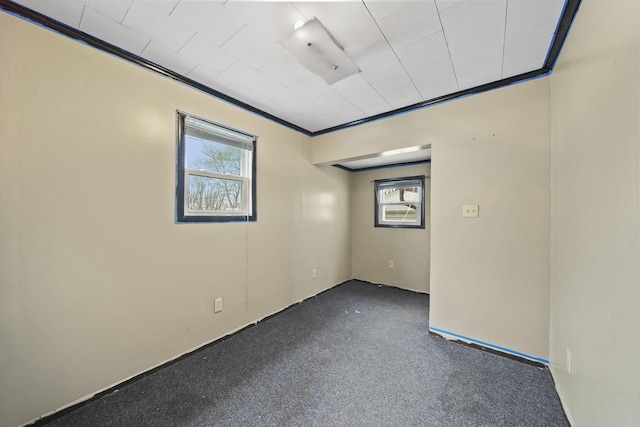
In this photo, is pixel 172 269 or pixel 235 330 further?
pixel 235 330

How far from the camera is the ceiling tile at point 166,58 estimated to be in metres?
1.64

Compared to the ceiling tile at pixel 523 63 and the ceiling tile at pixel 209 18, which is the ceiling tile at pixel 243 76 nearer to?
the ceiling tile at pixel 209 18

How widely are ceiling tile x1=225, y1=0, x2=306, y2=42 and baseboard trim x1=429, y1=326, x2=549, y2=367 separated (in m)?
2.80

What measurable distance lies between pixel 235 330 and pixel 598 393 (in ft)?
8.15

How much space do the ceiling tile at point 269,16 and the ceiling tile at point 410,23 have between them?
1.71ft

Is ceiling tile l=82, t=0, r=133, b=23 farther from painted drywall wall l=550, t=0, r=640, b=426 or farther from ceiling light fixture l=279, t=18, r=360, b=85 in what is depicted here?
painted drywall wall l=550, t=0, r=640, b=426

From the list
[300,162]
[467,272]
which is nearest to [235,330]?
[300,162]

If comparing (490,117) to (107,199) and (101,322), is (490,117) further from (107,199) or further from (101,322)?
(101,322)

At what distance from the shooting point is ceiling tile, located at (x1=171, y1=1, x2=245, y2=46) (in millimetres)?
1328

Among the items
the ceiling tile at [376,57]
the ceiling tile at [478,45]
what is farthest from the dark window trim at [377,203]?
the ceiling tile at [376,57]

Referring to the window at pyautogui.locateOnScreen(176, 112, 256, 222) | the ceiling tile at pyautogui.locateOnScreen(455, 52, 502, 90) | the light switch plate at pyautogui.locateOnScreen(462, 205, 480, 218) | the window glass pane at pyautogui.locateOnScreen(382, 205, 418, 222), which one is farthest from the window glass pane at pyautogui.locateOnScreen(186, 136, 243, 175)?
the window glass pane at pyautogui.locateOnScreen(382, 205, 418, 222)

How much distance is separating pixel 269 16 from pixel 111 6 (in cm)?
87

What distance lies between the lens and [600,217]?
1019 mm

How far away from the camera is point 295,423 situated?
136 centimetres
